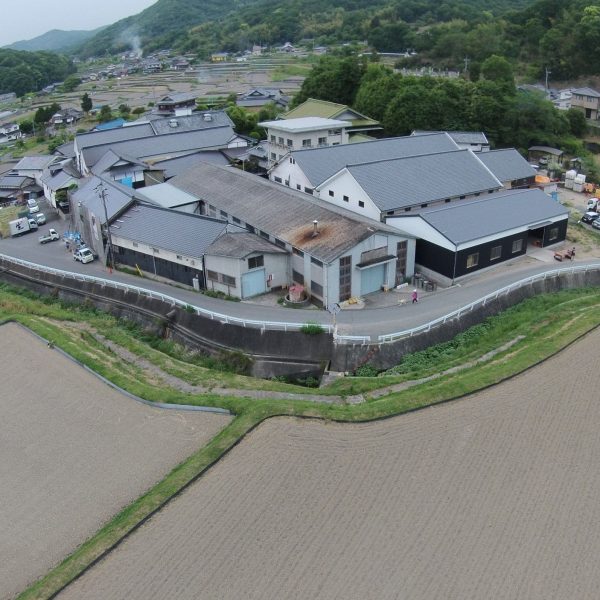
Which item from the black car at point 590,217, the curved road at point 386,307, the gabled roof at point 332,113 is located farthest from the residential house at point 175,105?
the black car at point 590,217

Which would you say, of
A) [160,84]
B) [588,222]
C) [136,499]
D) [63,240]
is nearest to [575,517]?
[136,499]

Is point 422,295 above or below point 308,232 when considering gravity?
below

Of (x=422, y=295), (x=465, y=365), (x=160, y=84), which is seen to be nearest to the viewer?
(x=465, y=365)

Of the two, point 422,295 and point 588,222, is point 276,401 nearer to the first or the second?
point 422,295

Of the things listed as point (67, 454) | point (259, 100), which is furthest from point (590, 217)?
point (259, 100)

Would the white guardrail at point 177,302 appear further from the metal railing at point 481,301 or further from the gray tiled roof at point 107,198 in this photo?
the gray tiled roof at point 107,198

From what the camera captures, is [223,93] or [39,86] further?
[39,86]

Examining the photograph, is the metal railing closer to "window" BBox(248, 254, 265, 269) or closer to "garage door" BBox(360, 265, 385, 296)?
"garage door" BBox(360, 265, 385, 296)
